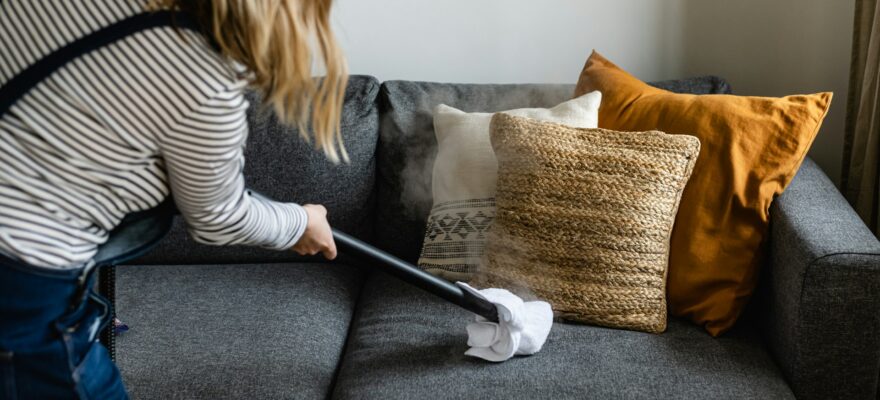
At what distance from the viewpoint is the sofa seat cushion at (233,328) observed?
61.3 inches

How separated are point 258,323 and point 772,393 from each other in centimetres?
101

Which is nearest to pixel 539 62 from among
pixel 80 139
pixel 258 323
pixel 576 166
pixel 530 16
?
pixel 530 16

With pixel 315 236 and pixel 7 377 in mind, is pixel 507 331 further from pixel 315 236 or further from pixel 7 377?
pixel 7 377

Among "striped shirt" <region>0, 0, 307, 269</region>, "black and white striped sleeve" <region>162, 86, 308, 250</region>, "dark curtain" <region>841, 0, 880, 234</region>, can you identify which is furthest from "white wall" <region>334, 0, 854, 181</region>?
"striped shirt" <region>0, 0, 307, 269</region>

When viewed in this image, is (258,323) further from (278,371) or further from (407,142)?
(407,142)

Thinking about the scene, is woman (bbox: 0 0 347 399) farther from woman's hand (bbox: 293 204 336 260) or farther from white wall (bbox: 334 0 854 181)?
white wall (bbox: 334 0 854 181)

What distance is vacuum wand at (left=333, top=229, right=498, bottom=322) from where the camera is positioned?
1427 millimetres

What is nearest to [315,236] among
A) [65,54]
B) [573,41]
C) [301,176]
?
[65,54]

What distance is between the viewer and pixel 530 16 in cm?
241

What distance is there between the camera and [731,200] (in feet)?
5.61

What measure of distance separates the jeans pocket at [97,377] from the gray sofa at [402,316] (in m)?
0.41

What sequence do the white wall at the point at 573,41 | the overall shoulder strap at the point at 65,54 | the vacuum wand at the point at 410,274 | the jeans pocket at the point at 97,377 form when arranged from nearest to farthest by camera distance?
the overall shoulder strap at the point at 65,54 → the jeans pocket at the point at 97,377 → the vacuum wand at the point at 410,274 → the white wall at the point at 573,41

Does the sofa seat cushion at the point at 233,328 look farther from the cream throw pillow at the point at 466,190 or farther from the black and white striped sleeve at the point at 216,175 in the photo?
the black and white striped sleeve at the point at 216,175

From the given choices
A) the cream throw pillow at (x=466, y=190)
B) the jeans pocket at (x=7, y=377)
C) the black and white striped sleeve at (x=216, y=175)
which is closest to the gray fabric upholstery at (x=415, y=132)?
the cream throw pillow at (x=466, y=190)
